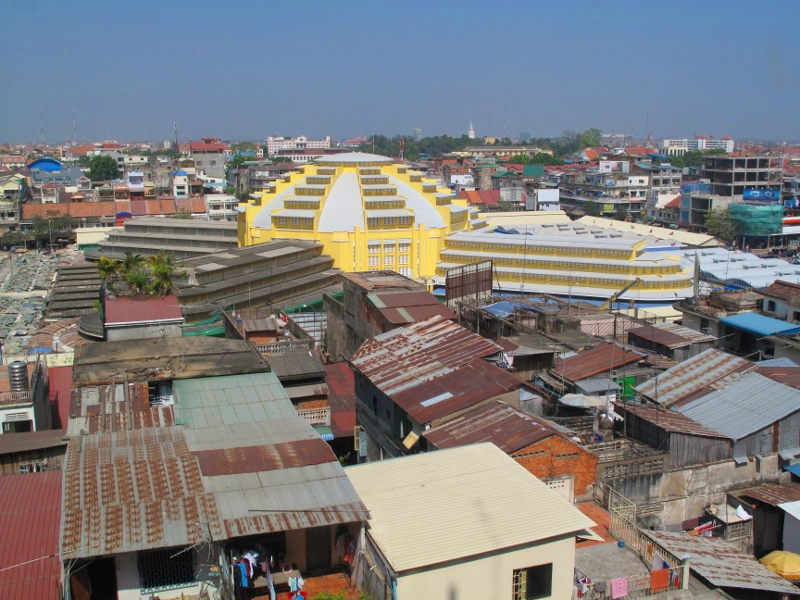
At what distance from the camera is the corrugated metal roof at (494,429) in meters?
13.6

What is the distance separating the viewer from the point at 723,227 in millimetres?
67625

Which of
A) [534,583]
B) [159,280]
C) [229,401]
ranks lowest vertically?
[534,583]

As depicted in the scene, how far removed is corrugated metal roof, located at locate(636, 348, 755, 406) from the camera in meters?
17.1

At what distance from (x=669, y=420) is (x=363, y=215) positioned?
33.8 m

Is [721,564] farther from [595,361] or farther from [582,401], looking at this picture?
[595,361]

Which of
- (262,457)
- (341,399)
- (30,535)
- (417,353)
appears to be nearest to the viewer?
(30,535)

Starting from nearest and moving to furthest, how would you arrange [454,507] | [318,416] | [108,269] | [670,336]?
[454,507]
[318,416]
[670,336]
[108,269]

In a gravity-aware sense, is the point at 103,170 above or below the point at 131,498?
above

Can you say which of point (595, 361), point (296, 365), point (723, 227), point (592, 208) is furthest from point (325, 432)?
point (592, 208)

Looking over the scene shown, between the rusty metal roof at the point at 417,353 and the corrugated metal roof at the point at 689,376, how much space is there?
357cm

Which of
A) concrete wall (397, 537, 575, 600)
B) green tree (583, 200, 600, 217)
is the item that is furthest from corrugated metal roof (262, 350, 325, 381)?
green tree (583, 200, 600, 217)

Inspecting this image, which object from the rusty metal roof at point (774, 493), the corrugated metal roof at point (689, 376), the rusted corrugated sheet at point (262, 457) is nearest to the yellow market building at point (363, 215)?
the corrugated metal roof at point (689, 376)

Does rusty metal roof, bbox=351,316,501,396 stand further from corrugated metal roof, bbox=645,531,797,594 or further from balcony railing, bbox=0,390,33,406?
balcony railing, bbox=0,390,33,406

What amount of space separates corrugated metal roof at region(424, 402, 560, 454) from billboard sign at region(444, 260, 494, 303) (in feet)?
44.0
